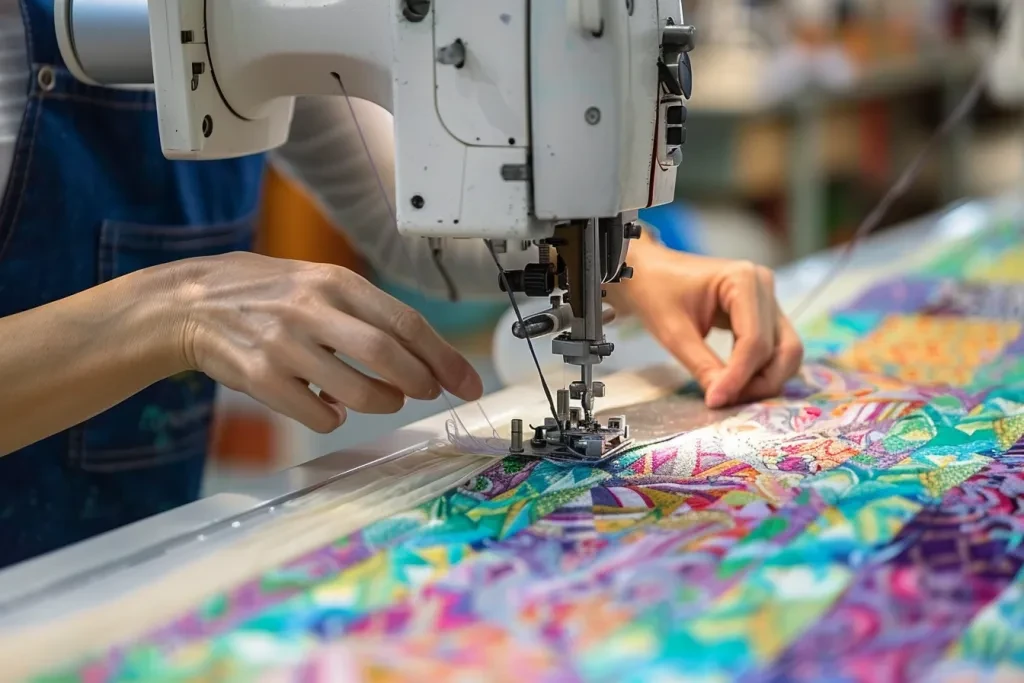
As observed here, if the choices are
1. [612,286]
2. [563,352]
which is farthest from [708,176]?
[563,352]

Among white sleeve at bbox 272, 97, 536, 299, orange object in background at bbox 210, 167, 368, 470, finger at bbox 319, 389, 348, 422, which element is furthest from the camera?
orange object in background at bbox 210, 167, 368, 470

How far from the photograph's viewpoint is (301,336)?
94 centimetres

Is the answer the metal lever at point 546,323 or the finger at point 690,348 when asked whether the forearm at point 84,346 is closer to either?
the metal lever at point 546,323

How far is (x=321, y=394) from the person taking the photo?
3.28 feet

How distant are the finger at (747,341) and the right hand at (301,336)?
→ 0.39 m

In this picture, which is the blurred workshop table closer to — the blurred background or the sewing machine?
the blurred background

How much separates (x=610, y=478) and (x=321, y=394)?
26cm

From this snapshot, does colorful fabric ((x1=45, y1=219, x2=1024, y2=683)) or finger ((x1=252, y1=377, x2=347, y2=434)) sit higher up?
finger ((x1=252, y1=377, x2=347, y2=434))

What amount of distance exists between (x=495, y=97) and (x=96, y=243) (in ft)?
1.95

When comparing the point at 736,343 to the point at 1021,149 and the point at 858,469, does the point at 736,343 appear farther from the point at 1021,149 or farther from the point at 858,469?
the point at 1021,149

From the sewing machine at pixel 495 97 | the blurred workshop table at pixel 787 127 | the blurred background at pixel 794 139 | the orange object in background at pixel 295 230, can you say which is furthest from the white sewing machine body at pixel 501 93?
the blurred workshop table at pixel 787 127

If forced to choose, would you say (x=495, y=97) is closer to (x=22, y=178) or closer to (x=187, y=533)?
(x=187, y=533)

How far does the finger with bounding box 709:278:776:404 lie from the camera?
1.24m

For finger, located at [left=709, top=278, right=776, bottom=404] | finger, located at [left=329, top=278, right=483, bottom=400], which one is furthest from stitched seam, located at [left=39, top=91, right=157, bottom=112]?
finger, located at [left=709, top=278, right=776, bottom=404]
